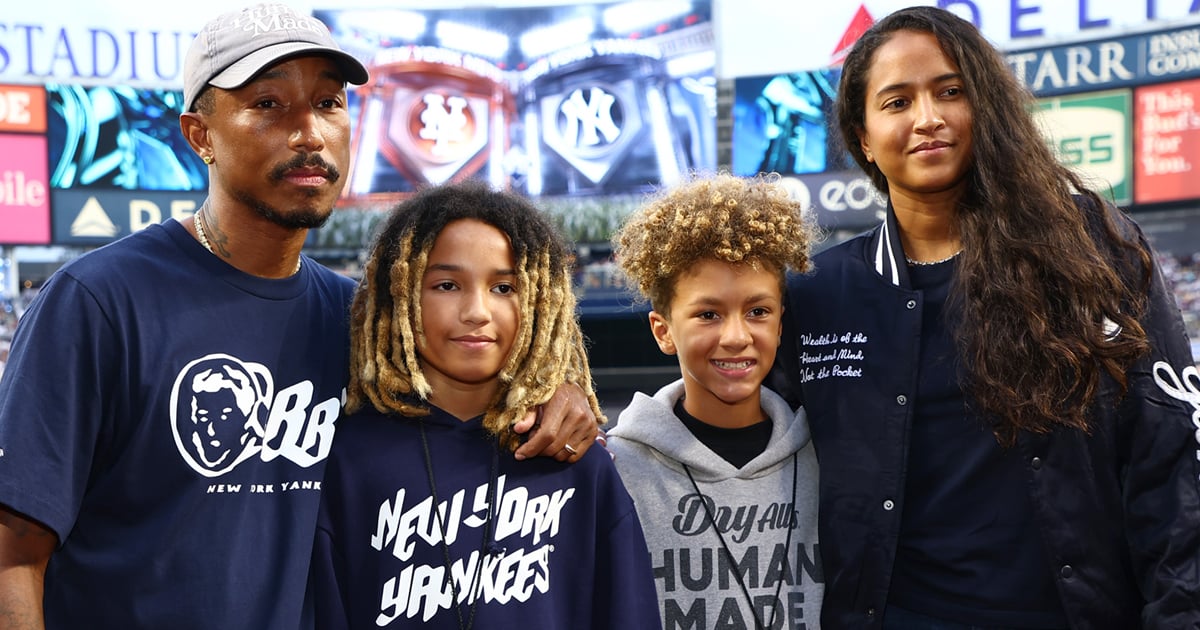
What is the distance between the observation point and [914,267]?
2.41 meters

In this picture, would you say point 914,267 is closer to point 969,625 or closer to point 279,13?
point 969,625

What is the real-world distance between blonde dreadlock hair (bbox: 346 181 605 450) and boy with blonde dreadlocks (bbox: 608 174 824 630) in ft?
0.94

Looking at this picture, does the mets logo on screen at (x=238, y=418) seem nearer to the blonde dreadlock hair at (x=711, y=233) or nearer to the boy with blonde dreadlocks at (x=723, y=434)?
the boy with blonde dreadlocks at (x=723, y=434)

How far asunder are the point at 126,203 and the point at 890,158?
901 inches

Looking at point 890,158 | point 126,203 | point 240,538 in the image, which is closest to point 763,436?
Answer: point 890,158

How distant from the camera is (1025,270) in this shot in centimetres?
219

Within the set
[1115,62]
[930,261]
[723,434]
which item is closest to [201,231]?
[723,434]

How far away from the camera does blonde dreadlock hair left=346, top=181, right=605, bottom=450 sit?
2.19 m

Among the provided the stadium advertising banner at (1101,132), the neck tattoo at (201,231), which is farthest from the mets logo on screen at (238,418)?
the stadium advertising banner at (1101,132)

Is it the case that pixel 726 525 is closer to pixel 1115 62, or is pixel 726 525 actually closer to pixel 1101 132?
pixel 1101 132

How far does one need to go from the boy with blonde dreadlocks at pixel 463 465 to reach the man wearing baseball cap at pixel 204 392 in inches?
3.0

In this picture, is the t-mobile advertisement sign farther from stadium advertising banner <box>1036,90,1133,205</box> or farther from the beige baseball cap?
the beige baseball cap

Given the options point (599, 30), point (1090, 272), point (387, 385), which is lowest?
point (387, 385)

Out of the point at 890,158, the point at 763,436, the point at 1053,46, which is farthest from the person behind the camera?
the point at 1053,46
